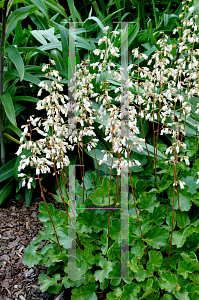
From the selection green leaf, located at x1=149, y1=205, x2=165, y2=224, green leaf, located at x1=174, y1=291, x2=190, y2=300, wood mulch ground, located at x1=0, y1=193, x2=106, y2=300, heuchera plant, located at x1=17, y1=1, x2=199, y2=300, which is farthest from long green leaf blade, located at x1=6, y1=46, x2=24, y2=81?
green leaf, located at x1=174, y1=291, x2=190, y2=300

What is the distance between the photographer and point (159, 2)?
395cm

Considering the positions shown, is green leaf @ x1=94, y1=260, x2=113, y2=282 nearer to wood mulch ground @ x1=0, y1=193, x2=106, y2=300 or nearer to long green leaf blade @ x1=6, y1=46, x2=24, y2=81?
wood mulch ground @ x1=0, y1=193, x2=106, y2=300

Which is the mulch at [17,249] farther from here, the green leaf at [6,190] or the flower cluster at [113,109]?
the flower cluster at [113,109]

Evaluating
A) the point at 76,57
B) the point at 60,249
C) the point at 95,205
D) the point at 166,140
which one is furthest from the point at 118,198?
the point at 76,57

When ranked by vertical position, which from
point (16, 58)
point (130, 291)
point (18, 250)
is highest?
point (16, 58)

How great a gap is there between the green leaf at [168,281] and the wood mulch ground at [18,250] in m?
0.42

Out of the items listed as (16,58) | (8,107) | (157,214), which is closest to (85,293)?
(157,214)

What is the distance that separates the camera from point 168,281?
1378 mm

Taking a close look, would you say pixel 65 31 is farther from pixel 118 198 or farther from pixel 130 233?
pixel 130 233

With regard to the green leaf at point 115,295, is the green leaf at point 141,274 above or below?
above

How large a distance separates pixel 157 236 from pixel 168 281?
0.25 m

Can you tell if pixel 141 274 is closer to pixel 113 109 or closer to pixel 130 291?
pixel 130 291

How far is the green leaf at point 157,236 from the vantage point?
1.52 metres

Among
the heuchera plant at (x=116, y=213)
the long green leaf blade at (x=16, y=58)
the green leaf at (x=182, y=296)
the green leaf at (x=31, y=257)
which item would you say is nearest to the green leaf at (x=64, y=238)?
the heuchera plant at (x=116, y=213)
